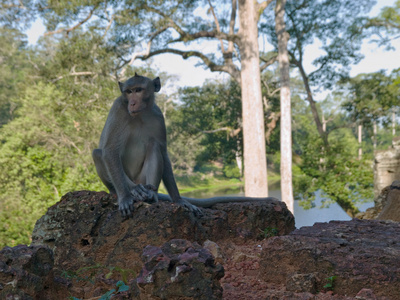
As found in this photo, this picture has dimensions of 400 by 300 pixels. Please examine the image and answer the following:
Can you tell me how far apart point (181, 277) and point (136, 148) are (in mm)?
2052

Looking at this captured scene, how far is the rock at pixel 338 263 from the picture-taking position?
224cm

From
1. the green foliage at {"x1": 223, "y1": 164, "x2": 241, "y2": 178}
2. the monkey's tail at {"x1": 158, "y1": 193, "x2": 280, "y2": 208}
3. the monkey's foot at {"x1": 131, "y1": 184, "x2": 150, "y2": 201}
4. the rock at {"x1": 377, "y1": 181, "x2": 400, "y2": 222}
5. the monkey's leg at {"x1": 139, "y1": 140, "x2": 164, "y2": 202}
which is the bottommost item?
the green foliage at {"x1": 223, "y1": 164, "x2": 241, "y2": 178}

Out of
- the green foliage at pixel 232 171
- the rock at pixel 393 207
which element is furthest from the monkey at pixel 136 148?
the green foliage at pixel 232 171

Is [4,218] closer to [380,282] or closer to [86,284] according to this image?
[86,284]

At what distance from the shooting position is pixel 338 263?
236 centimetres

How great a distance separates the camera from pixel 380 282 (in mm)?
2230

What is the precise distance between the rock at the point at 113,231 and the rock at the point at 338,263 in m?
0.61

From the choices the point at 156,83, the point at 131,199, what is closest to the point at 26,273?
the point at 131,199

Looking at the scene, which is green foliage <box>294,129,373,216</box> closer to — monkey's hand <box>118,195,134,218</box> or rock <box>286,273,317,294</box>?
monkey's hand <box>118,195,134,218</box>

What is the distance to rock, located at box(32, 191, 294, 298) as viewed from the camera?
261 cm

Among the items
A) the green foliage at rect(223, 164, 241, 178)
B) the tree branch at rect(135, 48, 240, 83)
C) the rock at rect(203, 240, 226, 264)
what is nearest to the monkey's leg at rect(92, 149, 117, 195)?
the rock at rect(203, 240, 226, 264)

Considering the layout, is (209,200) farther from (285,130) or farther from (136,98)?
(285,130)

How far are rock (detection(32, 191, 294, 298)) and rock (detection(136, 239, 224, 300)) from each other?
61 centimetres

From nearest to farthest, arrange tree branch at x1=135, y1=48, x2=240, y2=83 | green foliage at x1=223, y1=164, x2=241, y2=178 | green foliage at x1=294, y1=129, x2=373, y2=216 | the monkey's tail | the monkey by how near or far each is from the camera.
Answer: the monkey → the monkey's tail → tree branch at x1=135, y1=48, x2=240, y2=83 → green foliage at x1=294, y1=129, x2=373, y2=216 → green foliage at x1=223, y1=164, x2=241, y2=178
